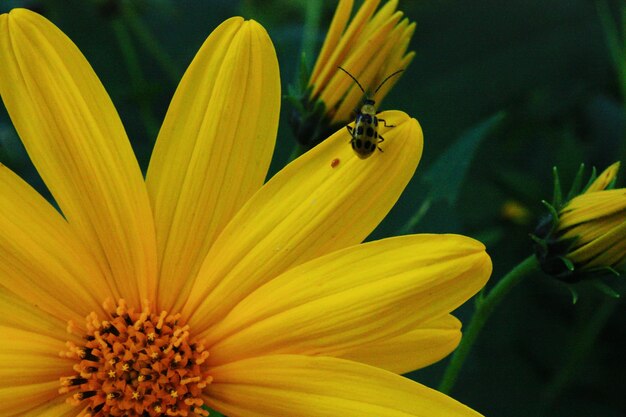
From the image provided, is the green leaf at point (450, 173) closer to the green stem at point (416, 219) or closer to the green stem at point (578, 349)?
the green stem at point (416, 219)

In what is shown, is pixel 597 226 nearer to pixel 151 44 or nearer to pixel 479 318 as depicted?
pixel 479 318

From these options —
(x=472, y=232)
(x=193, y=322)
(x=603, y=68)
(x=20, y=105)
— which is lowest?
(x=193, y=322)

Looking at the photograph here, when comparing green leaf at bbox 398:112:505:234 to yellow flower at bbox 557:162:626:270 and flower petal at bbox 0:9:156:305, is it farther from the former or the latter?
flower petal at bbox 0:9:156:305

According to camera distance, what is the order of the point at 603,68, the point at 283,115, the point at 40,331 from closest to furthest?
the point at 40,331 < the point at 283,115 < the point at 603,68

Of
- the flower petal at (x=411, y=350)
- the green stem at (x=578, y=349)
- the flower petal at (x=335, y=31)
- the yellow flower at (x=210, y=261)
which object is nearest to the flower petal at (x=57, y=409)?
the yellow flower at (x=210, y=261)

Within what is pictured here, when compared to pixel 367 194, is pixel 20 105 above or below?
above

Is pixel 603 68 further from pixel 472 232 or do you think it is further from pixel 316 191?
pixel 316 191

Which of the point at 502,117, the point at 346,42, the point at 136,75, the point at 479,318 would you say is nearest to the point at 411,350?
the point at 479,318

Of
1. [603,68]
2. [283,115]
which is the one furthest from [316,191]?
[603,68]
